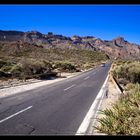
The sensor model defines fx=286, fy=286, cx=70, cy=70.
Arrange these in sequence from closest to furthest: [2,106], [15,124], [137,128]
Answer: [137,128]
[15,124]
[2,106]

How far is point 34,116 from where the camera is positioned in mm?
11203

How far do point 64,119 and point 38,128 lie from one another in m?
1.70

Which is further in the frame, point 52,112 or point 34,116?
point 52,112
